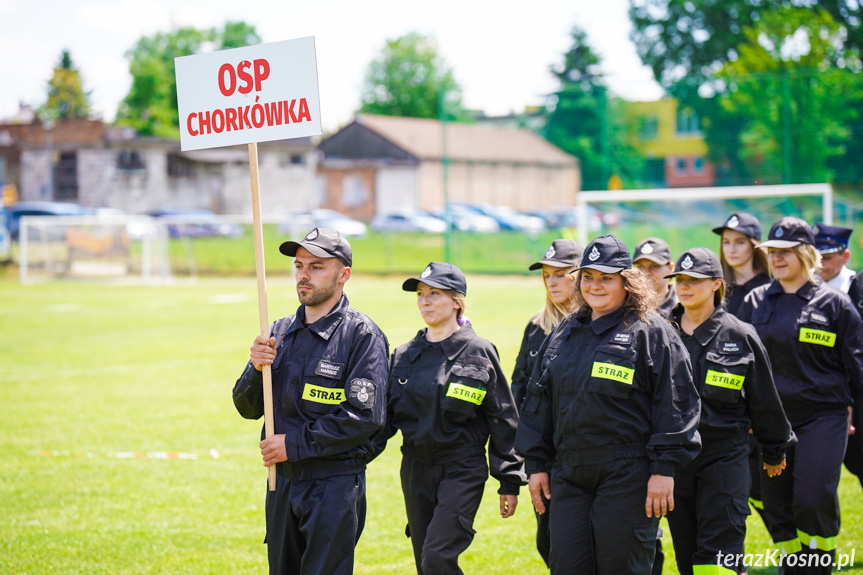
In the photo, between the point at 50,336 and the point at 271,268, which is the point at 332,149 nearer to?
the point at 271,268

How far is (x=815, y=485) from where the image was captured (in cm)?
552

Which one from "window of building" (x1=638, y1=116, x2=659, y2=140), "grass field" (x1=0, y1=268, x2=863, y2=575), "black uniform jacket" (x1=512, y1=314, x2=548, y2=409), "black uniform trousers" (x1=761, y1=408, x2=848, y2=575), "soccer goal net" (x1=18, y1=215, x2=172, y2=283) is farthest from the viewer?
"soccer goal net" (x1=18, y1=215, x2=172, y2=283)

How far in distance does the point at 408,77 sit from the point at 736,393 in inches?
3636

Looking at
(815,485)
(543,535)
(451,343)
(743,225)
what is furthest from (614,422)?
(743,225)

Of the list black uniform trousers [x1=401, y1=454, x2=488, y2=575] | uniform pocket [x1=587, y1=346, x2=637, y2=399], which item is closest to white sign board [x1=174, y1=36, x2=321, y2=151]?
uniform pocket [x1=587, y1=346, x2=637, y2=399]

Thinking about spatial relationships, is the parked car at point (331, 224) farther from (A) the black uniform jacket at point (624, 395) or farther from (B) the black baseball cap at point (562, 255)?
(A) the black uniform jacket at point (624, 395)

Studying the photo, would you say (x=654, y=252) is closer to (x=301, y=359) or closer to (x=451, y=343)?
(x=451, y=343)

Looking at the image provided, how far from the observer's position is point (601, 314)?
446cm

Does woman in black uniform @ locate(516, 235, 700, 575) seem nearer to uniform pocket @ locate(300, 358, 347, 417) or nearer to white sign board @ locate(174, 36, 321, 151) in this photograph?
uniform pocket @ locate(300, 358, 347, 417)

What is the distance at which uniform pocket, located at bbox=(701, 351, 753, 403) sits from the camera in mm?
4953

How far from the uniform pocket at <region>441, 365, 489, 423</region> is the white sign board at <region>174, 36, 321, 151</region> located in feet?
5.30

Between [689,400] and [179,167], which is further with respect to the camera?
[179,167]

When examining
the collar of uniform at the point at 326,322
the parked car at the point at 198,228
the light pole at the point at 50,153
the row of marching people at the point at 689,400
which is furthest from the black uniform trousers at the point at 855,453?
the light pole at the point at 50,153

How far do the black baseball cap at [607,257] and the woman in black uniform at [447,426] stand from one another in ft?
3.55
